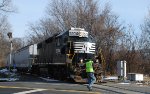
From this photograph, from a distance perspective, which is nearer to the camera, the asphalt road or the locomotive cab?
the asphalt road

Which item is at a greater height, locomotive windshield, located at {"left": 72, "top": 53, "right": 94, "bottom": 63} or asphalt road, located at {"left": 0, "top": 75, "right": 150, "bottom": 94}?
locomotive windshield, located at {"left": 72, "top": 53, "right": 94, "bottom": 63}

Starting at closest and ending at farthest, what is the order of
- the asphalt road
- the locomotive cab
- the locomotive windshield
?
the asphalt road → the locomotive cab → the locomotive windshield

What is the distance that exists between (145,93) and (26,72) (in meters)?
32.9

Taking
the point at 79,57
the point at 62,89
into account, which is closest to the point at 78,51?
the point at 79,57

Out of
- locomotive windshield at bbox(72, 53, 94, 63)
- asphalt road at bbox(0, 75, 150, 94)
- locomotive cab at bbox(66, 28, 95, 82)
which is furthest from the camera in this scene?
locomotive windshield at bbox(72, 53, 94, 63)

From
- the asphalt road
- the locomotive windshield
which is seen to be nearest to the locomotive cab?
the locomotive windshield

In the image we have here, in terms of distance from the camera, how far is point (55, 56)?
31.1 meters

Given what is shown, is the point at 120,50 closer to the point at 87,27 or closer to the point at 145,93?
the point at 87,27

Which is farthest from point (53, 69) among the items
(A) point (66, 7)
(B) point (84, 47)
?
(A) point (66, 7)

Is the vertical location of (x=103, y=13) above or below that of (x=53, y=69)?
above

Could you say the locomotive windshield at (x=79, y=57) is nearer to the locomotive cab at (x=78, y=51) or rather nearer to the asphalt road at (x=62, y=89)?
the locomotive cab at (x=78, y=51)

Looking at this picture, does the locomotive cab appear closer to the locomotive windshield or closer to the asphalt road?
the locomotive windshield

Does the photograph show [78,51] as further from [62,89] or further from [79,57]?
[62,89]

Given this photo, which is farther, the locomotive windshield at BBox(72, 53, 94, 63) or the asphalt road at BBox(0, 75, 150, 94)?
the locomotive windshield at BBox(72, 53, 94, 63)
